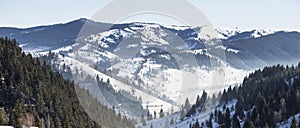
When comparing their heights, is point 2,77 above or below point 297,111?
above

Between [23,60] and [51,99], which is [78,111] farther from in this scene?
[23,60]

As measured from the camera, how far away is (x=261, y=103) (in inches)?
7633

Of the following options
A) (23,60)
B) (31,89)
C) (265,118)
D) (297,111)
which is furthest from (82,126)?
(297,111)

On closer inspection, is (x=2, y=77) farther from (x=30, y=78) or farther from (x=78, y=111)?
(x=78, y=111)

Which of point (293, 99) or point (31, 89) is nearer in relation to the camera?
point (31, 89)

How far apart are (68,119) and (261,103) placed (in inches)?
3112

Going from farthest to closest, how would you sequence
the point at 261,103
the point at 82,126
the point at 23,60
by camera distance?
the point at 261,103 < the point at 23,60 < the point at 82,126

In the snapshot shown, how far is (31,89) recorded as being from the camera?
159 meters

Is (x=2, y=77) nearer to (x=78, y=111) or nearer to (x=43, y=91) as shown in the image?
(x=43, y=91)

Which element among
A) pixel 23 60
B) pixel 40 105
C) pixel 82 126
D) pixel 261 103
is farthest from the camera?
pixel 261 103

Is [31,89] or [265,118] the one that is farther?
[265,118]

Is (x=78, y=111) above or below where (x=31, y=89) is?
below

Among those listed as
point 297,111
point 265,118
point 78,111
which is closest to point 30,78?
point 78,111

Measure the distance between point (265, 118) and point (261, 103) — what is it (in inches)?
661
